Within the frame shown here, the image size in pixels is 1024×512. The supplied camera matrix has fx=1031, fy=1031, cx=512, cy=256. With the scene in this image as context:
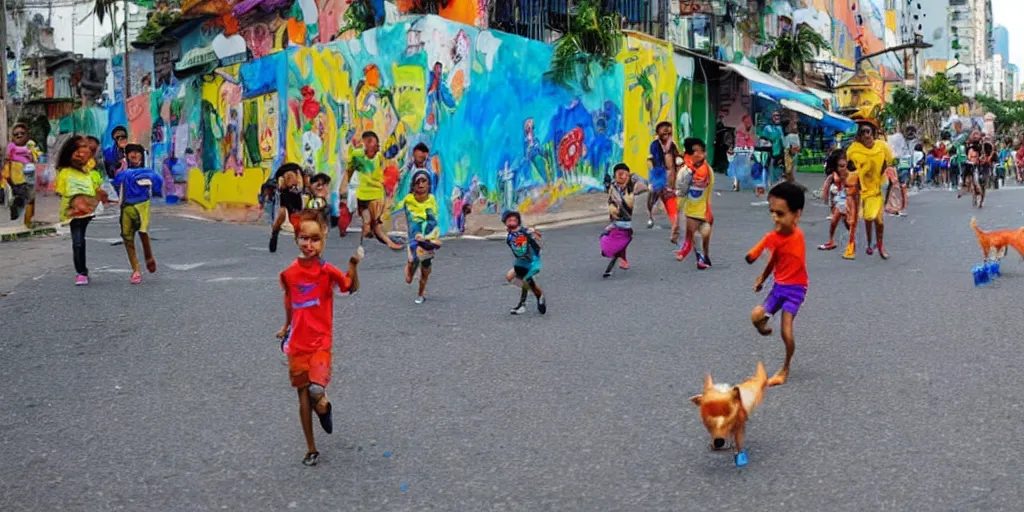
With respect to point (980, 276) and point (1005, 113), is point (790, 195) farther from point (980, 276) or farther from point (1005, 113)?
point (1005, 113)

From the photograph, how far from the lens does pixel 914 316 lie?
8.47m

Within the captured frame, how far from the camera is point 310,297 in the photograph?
200 inches

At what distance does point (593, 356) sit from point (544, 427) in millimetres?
1789

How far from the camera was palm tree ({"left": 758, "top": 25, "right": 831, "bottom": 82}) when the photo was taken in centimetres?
3450

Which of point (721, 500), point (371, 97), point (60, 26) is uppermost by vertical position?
point (60, 26)

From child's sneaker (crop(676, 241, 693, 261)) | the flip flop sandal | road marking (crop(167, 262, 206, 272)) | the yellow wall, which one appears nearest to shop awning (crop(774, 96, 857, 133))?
the yellow wall

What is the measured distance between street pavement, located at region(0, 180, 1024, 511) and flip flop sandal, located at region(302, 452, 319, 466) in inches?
2.6

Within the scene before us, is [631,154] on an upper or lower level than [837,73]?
lower

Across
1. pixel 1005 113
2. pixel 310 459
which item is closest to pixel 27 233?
pixel 310 459

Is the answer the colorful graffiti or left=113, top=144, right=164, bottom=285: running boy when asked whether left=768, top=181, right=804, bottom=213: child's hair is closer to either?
left=113, top=144, right=164, bottom=285: running boy

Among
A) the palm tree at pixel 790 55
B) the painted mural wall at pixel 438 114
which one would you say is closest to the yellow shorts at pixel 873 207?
the painted mural wall at pixel 438 114

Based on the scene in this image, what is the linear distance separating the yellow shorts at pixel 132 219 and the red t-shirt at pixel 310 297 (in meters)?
6.97

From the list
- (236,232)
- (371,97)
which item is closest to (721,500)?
(371,97)

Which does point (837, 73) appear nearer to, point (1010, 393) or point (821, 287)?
point (821, 287)
